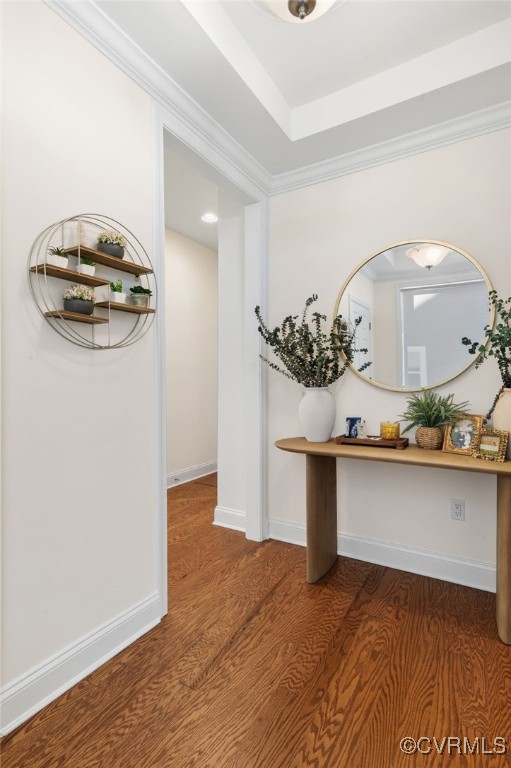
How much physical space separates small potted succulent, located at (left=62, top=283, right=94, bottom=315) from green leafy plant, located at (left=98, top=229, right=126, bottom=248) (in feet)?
0.73

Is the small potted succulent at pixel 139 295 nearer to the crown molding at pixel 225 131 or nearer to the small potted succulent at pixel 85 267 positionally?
the small potted succulent at pixel 85 267

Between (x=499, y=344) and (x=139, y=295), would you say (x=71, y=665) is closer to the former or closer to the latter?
(x=139, y=295)

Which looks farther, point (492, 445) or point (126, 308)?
point (492, 445)

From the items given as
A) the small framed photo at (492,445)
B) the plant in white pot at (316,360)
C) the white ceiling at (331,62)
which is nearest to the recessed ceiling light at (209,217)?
the white ceiling at (331,62)

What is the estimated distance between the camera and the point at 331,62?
6.49 feet

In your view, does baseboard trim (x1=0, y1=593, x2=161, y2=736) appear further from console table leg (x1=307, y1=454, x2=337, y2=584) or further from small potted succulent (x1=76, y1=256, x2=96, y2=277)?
small potted succulent (x1=76, y1=256, x2=96, y2=277)

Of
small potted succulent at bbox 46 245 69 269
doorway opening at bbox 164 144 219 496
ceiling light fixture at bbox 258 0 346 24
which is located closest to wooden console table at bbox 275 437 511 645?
small potted succulent at bbox 46 245 69 269

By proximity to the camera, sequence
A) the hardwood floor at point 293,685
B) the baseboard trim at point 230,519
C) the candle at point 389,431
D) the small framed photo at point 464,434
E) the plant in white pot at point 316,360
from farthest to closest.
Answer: the baseboard trim at point 230,519 → the plant in white pot at point 316,360 → the candle at point 389,431 → the small framed photo at point 464,434 → the hardwood floor at point 293,685

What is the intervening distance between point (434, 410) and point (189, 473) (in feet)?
9.41

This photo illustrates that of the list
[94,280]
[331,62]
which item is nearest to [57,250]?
[94,280]

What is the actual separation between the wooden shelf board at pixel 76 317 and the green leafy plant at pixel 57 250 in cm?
20

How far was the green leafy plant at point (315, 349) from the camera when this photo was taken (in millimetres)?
2309

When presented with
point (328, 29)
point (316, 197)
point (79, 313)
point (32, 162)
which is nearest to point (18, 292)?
point (79, 313)

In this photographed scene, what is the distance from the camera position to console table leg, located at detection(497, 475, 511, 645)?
1.65 m
